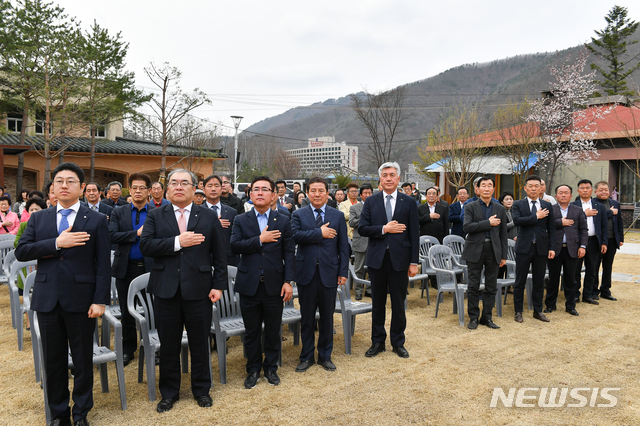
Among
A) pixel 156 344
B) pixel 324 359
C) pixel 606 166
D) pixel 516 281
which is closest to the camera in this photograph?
pixel 156 344

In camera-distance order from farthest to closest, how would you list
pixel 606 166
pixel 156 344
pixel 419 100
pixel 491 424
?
pixel 419 100
pixel 606 166
pixel 156 344
pixel 491 424

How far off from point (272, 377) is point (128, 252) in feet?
6.31

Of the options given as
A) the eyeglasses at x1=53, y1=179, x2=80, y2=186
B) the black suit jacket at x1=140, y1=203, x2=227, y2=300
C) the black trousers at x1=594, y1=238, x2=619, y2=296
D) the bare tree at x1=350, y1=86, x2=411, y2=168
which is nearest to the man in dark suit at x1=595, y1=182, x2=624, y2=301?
the black trousers at x1=594, y1=238, x2=619, y2=296

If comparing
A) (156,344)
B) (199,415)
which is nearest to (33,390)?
(156,344)

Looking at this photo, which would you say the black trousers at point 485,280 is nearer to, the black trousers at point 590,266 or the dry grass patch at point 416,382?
the dry grass patch at point 416,382

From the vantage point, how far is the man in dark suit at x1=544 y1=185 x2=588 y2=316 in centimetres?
633

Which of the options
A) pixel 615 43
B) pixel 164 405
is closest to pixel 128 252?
pixel 164 405

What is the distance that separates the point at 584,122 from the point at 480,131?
4.69 meters

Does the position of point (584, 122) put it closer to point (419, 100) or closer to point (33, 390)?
point (33, 390)

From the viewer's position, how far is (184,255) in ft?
11.3

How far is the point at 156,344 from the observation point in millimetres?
3746

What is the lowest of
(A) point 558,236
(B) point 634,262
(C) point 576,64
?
(B) point 634,262

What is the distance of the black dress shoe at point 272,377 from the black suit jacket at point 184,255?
1.04 metres

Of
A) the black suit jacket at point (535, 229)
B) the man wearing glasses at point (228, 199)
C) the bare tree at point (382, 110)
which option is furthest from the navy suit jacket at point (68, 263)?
the bare tree at point (382, 110)
